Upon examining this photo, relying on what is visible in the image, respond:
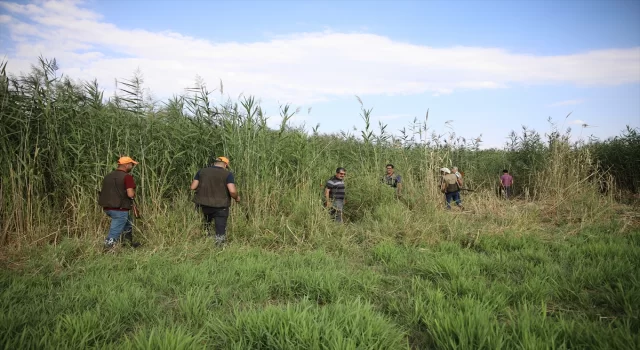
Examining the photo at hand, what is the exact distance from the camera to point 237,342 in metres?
2.18

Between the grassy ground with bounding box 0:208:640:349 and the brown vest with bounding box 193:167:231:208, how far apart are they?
2.78ft

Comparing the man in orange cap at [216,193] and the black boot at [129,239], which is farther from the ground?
the man in orange cap at [216,193]

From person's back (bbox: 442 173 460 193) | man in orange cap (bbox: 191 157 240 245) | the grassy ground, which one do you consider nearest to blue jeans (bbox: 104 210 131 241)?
the grassy ground

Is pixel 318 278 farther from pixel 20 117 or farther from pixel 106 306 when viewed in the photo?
pixel 20 117

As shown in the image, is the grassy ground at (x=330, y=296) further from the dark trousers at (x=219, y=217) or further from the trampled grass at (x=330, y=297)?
the dark trousers at (x=219, y=217)

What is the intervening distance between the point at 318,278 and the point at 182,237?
2.88 metres

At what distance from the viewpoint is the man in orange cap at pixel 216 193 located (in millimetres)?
5301

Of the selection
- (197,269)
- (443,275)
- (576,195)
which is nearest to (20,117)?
(197,269)

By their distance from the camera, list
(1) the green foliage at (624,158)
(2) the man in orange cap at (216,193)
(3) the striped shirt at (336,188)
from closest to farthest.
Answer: (2) the man in orange cap at (216,193) → (3) the striped shirt at (336,188) → (1) the green foliage at (624,158)

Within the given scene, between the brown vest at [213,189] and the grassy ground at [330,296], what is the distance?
33.4 inches

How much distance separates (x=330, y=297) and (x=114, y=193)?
411 centimetres

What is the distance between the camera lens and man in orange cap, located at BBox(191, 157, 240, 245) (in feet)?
17.4

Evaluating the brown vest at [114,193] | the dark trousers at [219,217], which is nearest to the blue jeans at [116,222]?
the brown vest at [114,193]

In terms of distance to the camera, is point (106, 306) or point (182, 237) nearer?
point (106, 306)
